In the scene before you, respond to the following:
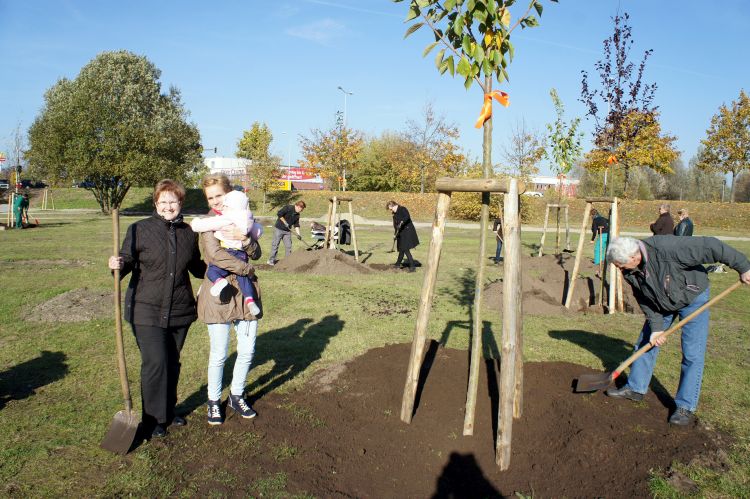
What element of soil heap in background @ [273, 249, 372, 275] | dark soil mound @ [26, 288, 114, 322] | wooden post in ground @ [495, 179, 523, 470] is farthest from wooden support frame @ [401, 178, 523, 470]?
soil heap in background @ [273, 249, 372, 275]

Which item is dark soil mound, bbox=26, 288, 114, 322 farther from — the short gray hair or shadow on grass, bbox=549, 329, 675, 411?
the short gray hair

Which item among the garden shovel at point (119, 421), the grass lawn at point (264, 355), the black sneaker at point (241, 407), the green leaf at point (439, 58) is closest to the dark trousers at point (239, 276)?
the garden shovel at point (119, 421)

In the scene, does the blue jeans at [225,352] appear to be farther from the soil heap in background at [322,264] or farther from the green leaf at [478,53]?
the soil heap in background at [322,264]

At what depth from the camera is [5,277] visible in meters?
12.0

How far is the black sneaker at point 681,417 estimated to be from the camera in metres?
4.80

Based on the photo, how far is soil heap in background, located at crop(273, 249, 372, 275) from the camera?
1373cm

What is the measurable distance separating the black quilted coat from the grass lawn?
993 millimetres

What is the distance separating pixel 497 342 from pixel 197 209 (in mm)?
39684

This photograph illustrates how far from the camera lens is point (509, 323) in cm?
421

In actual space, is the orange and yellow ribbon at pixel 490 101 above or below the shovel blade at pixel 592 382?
above

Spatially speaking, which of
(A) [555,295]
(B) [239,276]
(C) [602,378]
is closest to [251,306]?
(B) [239,276]

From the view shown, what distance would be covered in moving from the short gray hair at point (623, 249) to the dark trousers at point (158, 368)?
11.6 ft

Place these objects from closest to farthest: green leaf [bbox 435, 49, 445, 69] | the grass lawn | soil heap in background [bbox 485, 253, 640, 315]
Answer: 1. the grass lawn
2. green leaf [bbox 435, 49, 445, 69]
3. soil heap in background [bbox 485, 253, 640, 315]

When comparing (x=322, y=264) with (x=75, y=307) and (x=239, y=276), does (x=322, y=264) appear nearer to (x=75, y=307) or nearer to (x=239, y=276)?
(x=75, y=307)
